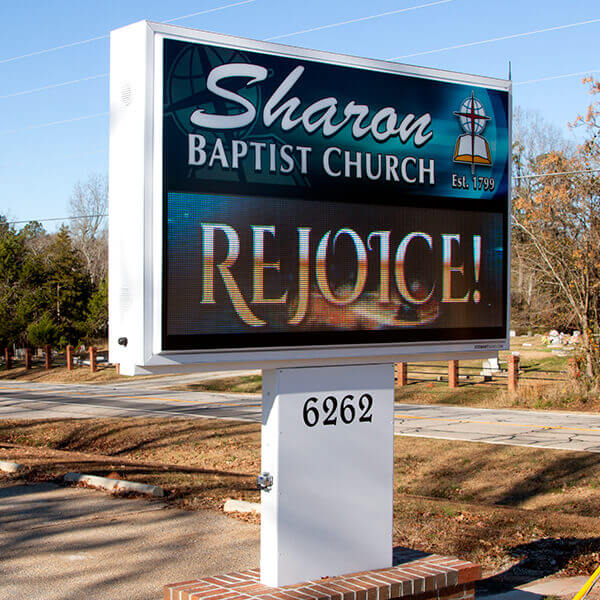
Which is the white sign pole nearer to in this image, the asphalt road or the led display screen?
the led display screen

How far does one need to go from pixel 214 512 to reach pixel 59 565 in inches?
92.0

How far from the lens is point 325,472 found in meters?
5.80

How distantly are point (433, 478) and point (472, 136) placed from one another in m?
7.98

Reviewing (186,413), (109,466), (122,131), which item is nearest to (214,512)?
(109,466)

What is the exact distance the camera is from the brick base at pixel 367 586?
5.48m

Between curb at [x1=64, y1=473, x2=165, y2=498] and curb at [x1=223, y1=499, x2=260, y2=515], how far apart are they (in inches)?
40.7

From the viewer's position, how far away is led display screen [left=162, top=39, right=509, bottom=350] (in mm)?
5176

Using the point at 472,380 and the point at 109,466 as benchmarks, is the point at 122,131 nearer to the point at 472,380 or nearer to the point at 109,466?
the point at 109,466

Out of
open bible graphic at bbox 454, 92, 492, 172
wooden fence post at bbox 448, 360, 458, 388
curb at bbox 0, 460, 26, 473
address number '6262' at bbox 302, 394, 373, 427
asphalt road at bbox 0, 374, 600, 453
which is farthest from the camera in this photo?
wooden fence post at bbox 448, 360, 458, 388

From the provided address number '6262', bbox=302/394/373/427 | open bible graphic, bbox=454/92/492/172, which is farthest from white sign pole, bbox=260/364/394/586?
open bible graphic, bbox=454/92/492/172

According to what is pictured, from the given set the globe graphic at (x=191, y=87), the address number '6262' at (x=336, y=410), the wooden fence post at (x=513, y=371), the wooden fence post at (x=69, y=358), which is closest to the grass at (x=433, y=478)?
the address number '6262' at (x=336, y=410)

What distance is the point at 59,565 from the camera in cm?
774

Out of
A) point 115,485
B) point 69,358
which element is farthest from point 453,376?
point 69,358

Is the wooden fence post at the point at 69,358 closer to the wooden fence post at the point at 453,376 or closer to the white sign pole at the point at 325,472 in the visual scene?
the wooden fence post at the point at 453,376
